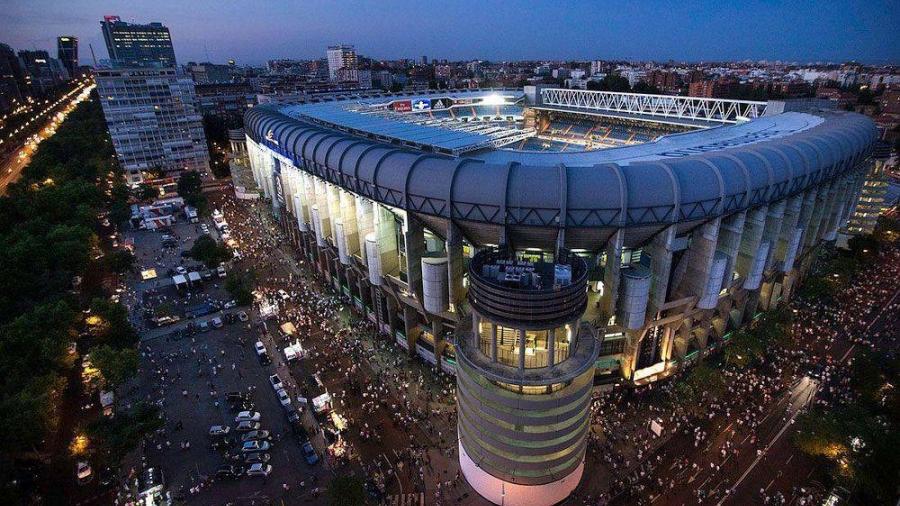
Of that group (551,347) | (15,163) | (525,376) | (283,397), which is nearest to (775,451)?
(551,347)

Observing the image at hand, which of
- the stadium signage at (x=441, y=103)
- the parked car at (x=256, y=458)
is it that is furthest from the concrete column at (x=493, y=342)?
the stadium signage at (x=441, y=103)

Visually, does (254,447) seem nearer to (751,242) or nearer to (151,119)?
(751,242)

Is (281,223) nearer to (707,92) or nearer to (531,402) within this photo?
(531,402)

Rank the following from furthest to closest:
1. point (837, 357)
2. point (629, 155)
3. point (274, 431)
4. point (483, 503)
A: point (837, 357) → point (629, 155) → point (274, 431) → point (483, 503)

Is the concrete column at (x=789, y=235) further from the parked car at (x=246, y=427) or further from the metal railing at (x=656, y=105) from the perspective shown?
the parked car at (x=246, y=427)

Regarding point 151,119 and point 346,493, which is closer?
point 346,493

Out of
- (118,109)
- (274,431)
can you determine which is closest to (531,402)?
(274,431)
